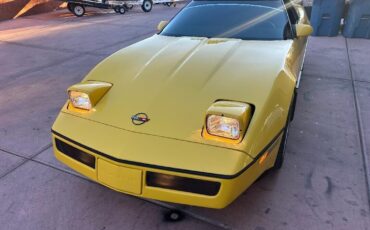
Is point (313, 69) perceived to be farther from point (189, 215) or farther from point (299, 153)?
point (189, 215)

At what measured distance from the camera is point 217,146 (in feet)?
5.28

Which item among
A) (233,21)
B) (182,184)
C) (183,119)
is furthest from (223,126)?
(233,21)

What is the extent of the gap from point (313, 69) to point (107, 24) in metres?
6.31

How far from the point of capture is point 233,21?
285 cm

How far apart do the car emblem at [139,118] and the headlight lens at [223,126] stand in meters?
0.40

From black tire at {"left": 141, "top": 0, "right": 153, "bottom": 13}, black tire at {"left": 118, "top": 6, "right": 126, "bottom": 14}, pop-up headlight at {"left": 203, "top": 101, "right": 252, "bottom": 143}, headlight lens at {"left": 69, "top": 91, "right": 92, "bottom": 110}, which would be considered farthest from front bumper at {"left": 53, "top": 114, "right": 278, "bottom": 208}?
black tire at {"left": 141, "top": 0, "right": 153, "bottom": 13}

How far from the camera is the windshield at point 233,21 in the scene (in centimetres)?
273

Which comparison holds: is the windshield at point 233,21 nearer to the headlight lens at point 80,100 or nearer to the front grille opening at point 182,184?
the headlight lens at point 80,100

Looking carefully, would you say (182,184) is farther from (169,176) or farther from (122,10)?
(122,10)

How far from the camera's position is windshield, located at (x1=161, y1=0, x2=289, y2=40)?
273cm

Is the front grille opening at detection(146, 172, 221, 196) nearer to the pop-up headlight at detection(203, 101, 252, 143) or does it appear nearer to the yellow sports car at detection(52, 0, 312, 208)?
the yellow sports car at detection(52, 0, 312, 208)

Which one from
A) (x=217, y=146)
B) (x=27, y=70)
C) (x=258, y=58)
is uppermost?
(x=258, y=58)

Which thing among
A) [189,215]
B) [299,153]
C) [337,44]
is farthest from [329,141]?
[337,44]

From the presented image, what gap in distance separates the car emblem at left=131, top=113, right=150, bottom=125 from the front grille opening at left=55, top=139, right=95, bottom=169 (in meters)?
0.32
